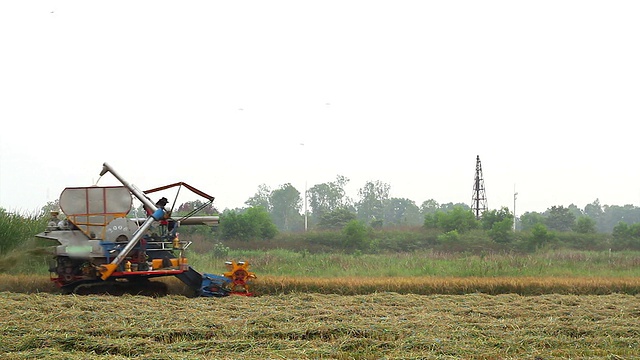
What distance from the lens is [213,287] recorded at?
1227 cm

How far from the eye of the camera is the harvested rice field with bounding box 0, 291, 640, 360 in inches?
280

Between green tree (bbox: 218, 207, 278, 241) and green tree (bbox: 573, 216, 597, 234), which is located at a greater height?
green tree (bbox: 218, 207, 278, 241)

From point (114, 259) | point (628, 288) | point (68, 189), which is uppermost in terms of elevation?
point (68, 189)

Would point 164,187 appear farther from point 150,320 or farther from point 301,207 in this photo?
point 301,207

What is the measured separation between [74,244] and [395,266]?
29.5 feet

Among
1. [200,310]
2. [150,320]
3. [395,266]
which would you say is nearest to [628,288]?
[395,266]

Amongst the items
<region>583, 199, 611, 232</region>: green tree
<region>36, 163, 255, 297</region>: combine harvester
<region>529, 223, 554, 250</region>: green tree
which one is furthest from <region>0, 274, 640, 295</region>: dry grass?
<region>583, 199, 611, 232</region>: green tree

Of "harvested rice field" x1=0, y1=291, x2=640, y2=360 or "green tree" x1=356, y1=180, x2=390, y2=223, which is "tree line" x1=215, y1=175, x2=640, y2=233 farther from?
"harvested rice field" x1=0, y1=291, x2=640, y2=360

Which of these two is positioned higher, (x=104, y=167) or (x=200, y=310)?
(x=104, y=167)

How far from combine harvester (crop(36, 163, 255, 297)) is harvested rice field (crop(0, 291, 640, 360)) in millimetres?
717

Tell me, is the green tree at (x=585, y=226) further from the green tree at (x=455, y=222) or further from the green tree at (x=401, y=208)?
the green tree at (x=401, y=208)

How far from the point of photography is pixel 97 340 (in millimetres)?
7555

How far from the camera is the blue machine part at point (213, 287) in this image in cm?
1218

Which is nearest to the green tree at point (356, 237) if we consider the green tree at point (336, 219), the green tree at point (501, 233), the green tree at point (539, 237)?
the green tree at point (336, 219)
